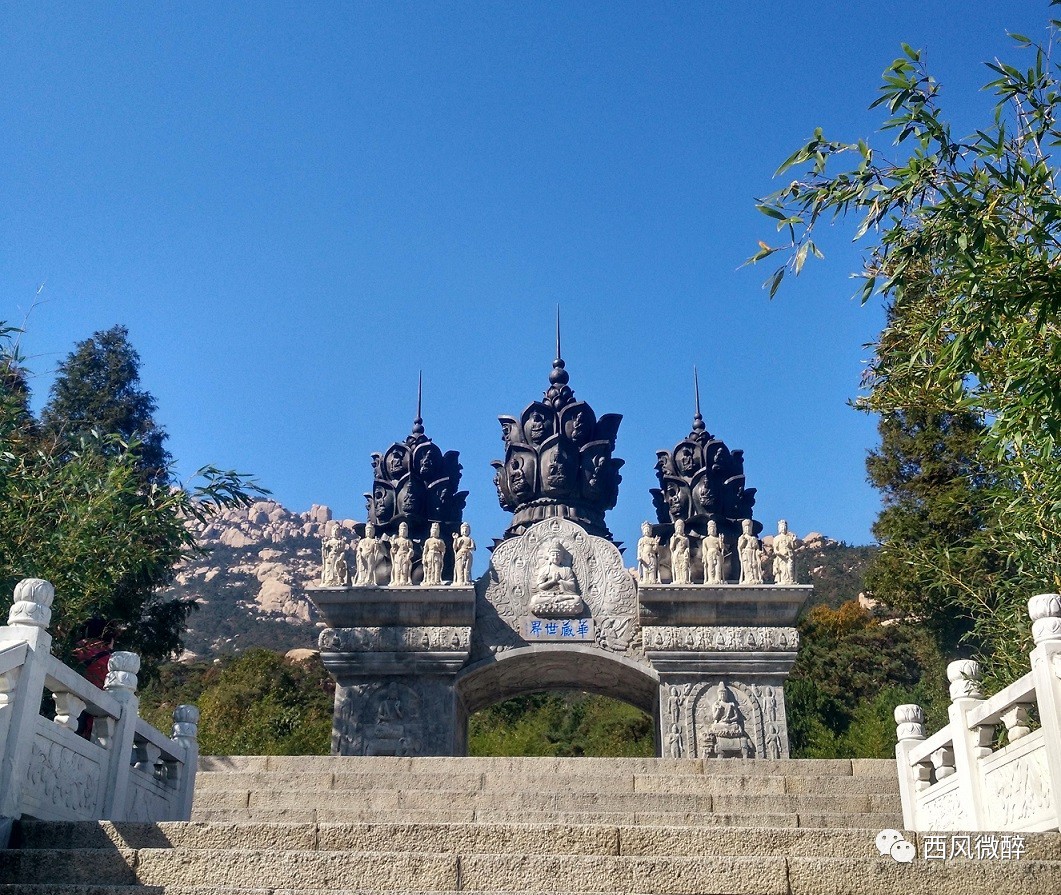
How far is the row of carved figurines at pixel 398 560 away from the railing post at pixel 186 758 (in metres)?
4.96

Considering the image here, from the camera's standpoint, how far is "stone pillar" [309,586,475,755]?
40.1ft

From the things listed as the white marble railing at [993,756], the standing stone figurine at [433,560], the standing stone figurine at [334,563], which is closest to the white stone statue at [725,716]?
the standing stone figurine at [433,560]

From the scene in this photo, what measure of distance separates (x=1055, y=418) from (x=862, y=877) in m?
2.51

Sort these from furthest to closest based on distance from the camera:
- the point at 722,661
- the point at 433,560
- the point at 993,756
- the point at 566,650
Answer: the point at 433,560 → the point at 566,650 → the point at 722,661 → the point at 993,756

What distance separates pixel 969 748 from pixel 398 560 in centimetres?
830

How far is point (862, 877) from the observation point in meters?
3.86

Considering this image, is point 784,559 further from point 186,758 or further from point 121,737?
point 121,737

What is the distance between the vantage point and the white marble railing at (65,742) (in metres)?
4.91

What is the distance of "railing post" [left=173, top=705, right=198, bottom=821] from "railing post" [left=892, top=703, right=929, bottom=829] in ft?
16.1

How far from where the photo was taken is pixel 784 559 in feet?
42.2

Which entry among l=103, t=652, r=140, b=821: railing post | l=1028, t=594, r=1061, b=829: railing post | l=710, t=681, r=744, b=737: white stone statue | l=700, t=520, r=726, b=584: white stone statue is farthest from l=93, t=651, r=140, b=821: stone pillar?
l=700, t=520, r=726, b=584: white stone statue

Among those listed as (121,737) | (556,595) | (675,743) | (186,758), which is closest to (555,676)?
(556,595)

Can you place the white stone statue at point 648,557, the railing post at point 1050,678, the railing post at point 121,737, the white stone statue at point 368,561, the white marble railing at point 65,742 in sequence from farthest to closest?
the white stone statue at point 368,561 → the white stone statue at point 648,557 → the railing post at point 121,737 → the white marble railing at point 65,742 → the railing post at point 1050,678

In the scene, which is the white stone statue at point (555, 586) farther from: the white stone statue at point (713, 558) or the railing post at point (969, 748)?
the railing post at point (969, 748)
